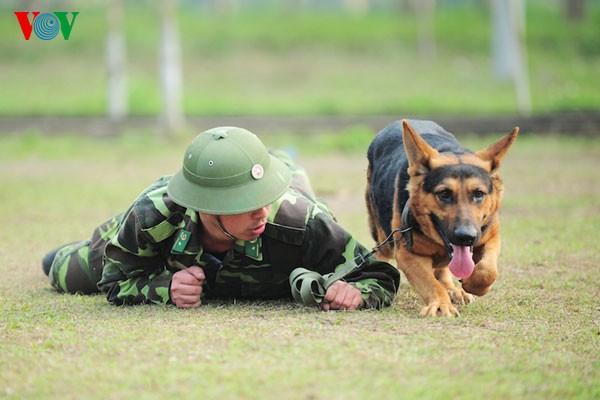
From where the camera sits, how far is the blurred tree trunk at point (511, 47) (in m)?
22.6

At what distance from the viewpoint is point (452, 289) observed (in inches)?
245

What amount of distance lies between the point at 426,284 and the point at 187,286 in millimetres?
1540

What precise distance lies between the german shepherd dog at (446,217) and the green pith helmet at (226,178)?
103 cm

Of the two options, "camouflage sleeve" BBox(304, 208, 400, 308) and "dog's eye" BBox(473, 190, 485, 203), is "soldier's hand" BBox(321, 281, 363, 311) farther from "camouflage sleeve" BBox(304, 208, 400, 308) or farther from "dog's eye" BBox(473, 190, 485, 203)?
"dog's eye" BBox(473, 190, 485, 203)

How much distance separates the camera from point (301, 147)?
735 inches

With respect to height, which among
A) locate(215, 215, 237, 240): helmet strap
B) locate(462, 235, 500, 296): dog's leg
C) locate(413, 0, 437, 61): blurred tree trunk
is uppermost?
locate(413, 0, 437, 61): blurred tree trunk

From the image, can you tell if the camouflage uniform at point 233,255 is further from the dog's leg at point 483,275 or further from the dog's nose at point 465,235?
the dog's nose at point 465,235

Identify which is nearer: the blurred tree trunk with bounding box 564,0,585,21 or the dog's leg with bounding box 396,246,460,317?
the dog's leg with bounding box 396,246,460,317

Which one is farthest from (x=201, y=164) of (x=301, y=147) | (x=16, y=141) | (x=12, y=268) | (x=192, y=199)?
(x=16, y=141)

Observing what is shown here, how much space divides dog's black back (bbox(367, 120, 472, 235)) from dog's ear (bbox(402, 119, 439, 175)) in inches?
12.1

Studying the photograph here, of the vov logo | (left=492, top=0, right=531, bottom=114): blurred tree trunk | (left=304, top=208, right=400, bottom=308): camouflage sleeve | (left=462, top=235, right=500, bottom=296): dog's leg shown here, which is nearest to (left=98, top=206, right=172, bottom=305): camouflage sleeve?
(left=304, top=208, right=400, bottom=308): camouflage sleeve

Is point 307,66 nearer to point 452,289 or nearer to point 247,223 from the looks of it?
point 452,289

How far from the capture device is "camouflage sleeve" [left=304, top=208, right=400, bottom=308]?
224 inches

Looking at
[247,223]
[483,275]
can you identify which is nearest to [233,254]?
[247,223]
